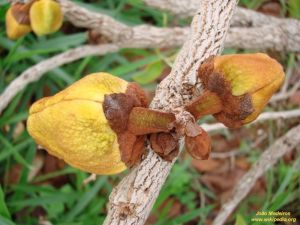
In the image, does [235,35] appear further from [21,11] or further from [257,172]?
[21,11]

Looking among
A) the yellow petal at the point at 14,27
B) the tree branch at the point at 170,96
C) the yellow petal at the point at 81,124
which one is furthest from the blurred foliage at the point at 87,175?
the yellow petal at the point at 81,124

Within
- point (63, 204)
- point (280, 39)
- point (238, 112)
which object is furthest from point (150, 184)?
point (63, 204)

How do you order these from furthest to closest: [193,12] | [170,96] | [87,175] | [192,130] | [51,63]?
1. [87,175]
2. [193,12]
3. [51,63]
4. [170,96]
5. [192,130]

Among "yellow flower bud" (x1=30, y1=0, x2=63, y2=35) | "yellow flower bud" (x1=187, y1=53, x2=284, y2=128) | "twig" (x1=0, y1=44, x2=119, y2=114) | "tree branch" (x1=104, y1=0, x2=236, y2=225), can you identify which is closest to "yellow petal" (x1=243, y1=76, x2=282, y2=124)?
"yellow flower bud" (x1=187, y1=53, x2=284, y2=128)

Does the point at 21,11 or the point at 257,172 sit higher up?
the point at 21,11

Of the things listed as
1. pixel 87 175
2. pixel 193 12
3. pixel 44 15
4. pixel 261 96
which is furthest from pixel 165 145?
pixel 87 175
